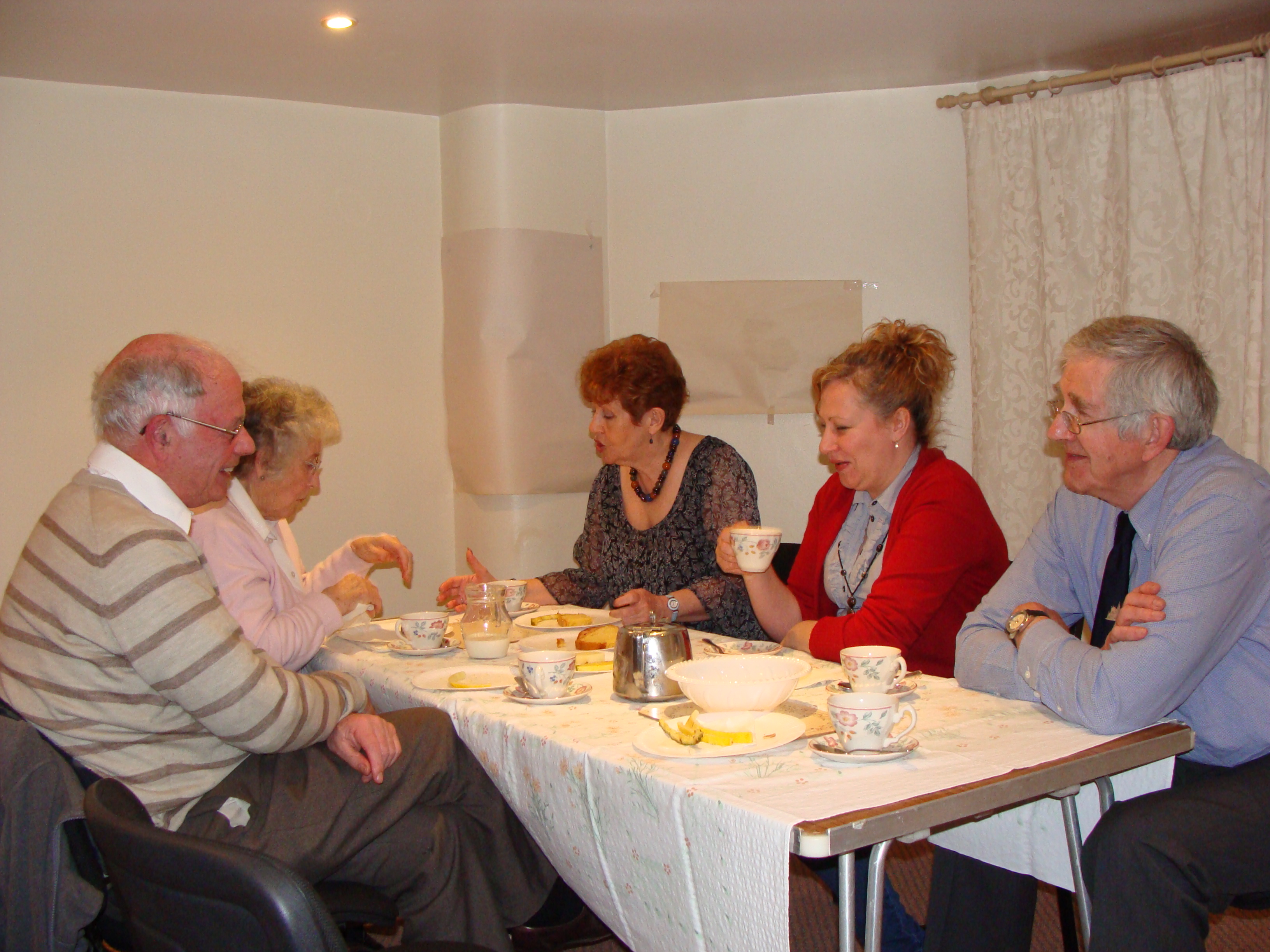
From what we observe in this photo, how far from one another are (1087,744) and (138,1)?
2715mm

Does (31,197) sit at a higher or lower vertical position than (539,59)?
lower

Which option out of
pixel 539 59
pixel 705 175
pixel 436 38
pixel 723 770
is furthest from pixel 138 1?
pixel 723 770

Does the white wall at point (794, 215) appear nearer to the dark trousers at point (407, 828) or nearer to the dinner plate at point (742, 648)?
the dinner plate at point (742, 648)

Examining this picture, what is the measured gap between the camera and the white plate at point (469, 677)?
1944mm

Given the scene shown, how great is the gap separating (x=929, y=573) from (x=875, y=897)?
98 cm

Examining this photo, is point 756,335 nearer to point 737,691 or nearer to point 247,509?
point 247,509

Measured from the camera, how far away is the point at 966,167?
11.5 feet

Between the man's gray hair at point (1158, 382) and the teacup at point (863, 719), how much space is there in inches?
27.3

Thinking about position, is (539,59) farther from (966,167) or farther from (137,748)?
(137,748)

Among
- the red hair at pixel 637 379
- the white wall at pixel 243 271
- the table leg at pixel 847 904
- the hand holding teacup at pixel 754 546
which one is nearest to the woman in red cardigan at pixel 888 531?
the hand holding teacup at pixel 754 546

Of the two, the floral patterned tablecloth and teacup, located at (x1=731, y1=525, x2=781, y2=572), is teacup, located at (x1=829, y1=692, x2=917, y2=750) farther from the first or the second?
teacup, located at (x1=731, y1=525, x2=781, y2=572)

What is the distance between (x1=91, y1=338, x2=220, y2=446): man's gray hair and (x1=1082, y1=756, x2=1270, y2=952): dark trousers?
1579 mm

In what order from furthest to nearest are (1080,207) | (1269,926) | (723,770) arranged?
(1080,207)
(1269,926)
(723,770)

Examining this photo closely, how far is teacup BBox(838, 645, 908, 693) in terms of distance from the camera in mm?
1632
